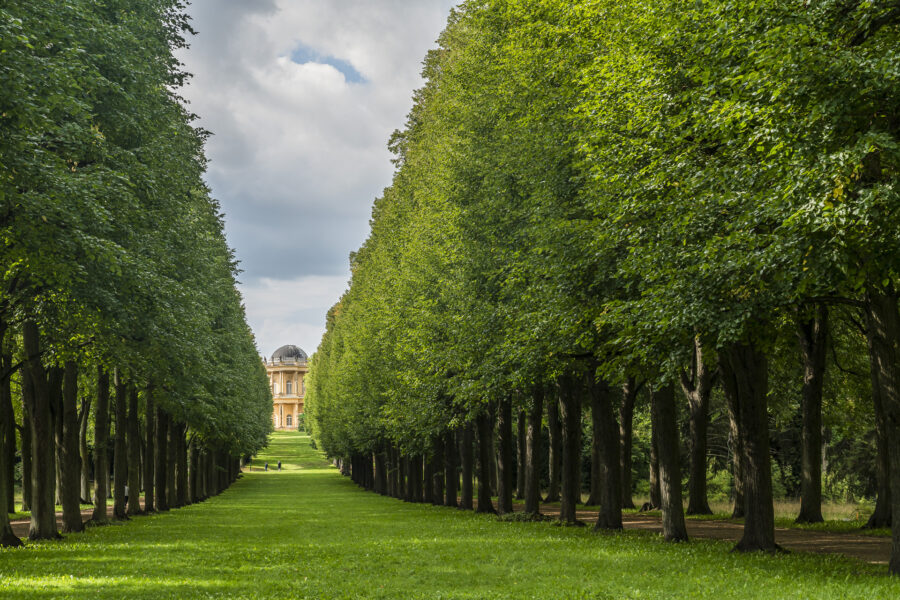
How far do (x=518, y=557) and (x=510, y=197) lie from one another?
1072cm

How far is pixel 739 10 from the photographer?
1230 centimetres

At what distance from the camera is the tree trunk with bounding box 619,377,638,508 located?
1168 inches

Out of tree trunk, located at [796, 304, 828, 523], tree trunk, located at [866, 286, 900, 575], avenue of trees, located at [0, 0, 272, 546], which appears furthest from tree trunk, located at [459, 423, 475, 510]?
tree trunk, located at [866, 286, 900, 575]

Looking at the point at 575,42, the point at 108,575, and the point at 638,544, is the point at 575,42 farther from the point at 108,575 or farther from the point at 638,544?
the point at 108,575

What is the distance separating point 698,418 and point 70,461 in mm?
18084

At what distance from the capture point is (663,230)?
1432 cm

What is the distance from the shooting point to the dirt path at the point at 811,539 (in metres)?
17.3

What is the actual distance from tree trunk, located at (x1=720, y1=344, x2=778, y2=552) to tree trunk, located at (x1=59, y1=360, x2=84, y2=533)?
17.8 meters

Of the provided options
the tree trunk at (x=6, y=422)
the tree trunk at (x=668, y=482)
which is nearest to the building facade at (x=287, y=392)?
the tree trunk at (x=6, y=422)

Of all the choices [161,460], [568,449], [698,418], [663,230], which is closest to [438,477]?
[161,460]

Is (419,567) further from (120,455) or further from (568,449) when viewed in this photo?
(120,455)

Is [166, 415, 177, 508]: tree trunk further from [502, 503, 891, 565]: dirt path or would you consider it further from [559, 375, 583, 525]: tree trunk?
[502, 503, 891, 565]: dirt path

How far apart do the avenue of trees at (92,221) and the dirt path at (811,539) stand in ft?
48.3

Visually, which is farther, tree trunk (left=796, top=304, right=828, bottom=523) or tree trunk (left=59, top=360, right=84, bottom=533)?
tree trunk (left=796, top=304, right=828, bottom=523)
